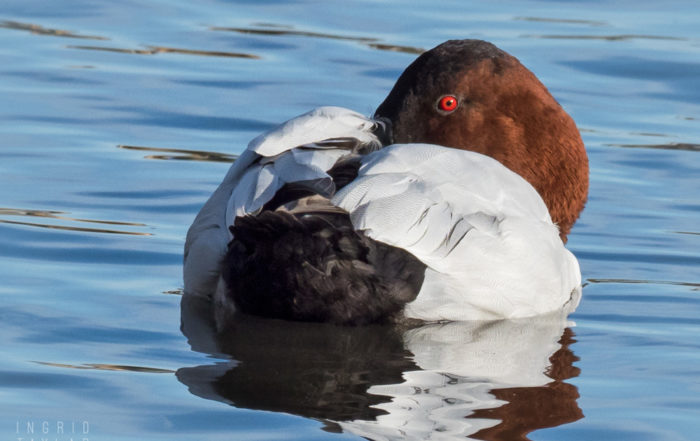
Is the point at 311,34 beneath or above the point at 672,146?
above

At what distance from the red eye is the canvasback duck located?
14.1 inches

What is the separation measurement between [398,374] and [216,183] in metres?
3.08

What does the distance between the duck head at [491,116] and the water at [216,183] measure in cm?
50

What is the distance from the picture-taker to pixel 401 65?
1053 cm

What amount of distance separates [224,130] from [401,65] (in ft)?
6.32

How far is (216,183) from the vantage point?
7953 mm

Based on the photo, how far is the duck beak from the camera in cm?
614

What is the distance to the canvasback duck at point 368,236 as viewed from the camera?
5191mm

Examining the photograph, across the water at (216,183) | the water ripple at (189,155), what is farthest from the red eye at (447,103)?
the water ripple at (189,155)

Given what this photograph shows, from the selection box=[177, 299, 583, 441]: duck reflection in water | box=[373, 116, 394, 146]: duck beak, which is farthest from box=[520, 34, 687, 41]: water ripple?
box=[177, 299, 583, 441]: duck reflection in water

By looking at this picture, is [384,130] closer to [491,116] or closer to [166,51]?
[491,116]

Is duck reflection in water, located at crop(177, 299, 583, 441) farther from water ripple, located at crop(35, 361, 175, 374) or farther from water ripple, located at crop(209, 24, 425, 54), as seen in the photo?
water ripple, located at crop(209, 24, 425, 54)

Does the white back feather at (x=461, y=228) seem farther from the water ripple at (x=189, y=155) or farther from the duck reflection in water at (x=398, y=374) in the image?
the water ripple at (x=189, y=155)

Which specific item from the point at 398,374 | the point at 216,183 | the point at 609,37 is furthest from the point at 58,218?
the point at 609,37
